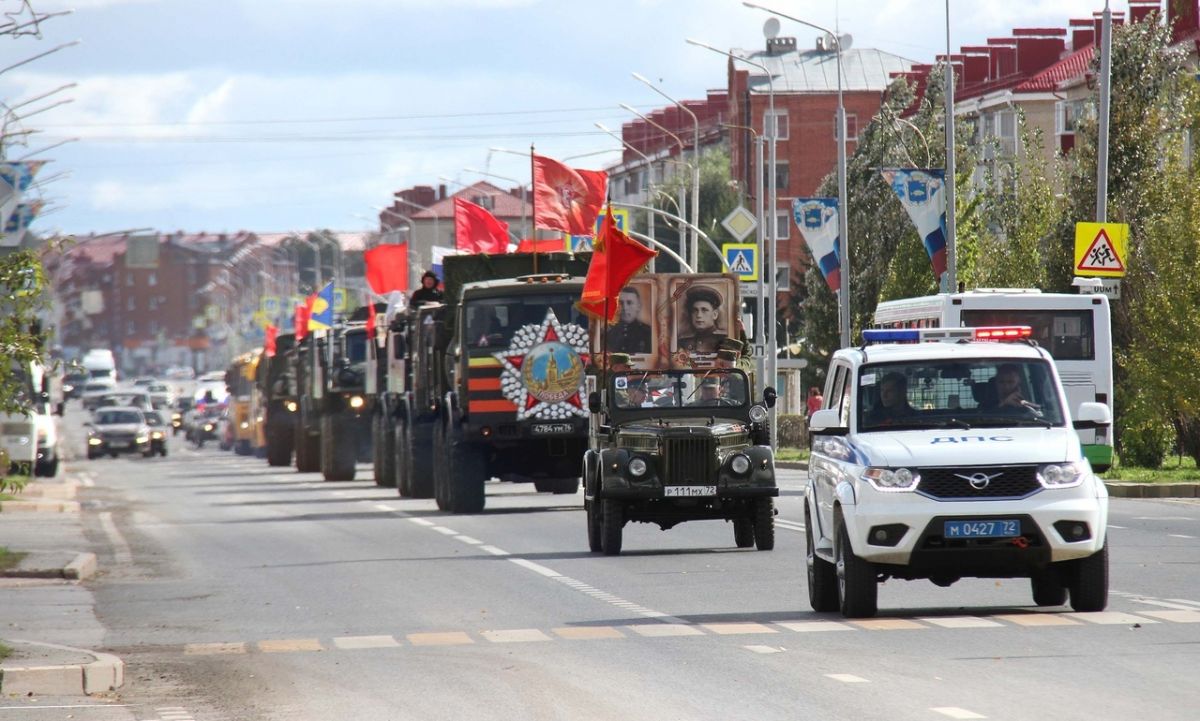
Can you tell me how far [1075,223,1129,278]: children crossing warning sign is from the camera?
112 feet

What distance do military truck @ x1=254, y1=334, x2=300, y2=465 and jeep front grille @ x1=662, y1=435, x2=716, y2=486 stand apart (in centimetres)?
3798

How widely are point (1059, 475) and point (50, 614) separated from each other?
7.65 metres

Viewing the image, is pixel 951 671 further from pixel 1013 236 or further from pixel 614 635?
pixel 1013 236

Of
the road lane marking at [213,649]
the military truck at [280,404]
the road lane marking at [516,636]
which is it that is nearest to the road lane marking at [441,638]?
the road lane marking at [516,636]

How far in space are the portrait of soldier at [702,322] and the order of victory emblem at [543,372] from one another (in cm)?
390

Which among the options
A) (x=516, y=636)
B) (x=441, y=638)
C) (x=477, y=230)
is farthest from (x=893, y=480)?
(x=477, y=230)

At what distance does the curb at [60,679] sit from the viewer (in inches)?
484

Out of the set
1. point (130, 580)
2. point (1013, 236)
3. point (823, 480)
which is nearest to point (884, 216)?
point (1013, 236)

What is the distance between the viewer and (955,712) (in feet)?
34.6

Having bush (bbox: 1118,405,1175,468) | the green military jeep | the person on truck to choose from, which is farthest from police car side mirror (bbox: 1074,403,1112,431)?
bush (bbox: 1118,405,1175,468)

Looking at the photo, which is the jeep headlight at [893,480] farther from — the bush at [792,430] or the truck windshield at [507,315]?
the bush at [792,430]

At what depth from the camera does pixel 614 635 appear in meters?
14.8

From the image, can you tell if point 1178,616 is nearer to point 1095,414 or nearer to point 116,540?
point 1095,414

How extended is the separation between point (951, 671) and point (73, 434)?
108060 mm
